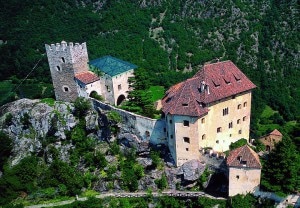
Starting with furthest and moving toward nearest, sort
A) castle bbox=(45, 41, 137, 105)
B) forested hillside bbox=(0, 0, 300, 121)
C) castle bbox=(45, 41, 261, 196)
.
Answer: forested hillside bbox=(0, 0, 300, 121) < castle bbox=(45, 41, 137, 105) < castle bbox=(45, 41, 261, 196)

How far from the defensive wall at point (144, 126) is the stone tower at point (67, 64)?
10411 mm

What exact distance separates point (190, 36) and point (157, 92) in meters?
30.1

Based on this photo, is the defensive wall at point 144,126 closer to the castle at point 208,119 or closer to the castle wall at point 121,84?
the castle at point 208,119

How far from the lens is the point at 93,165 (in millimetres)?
69000

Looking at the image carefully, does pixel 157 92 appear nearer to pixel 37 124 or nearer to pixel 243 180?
pixel 37 124

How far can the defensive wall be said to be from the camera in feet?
210

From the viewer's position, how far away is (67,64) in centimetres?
7294

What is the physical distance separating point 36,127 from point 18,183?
420 inches

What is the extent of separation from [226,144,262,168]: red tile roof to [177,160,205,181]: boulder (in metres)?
4.83

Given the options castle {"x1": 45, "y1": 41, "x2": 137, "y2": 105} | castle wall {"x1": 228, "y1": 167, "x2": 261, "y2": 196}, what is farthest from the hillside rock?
castle wall {"x1": 228, "y1": 167, "x2": 261, "y2": 196}

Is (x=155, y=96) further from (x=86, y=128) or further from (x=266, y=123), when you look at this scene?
(x=266, y=123)

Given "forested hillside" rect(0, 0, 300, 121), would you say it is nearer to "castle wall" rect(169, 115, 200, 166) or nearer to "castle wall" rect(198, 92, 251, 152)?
"castle wall" rect(198, 92, 251, 152)

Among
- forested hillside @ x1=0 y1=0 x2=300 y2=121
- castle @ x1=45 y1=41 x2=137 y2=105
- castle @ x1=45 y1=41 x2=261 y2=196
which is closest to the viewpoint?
castle @ x1=45 y1=41 x2=261 y2=196

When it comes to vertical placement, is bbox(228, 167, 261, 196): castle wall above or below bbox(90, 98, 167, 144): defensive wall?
below
